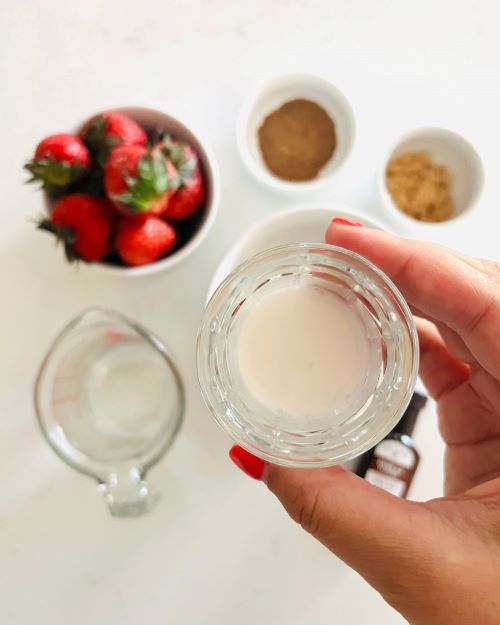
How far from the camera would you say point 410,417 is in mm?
686

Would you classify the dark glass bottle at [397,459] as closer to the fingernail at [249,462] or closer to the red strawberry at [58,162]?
the fingernail at [249,462]

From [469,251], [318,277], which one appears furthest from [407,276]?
[469,251]

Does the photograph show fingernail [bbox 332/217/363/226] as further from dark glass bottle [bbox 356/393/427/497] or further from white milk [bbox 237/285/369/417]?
dark glass bottle [bbox 356/393/427/497]

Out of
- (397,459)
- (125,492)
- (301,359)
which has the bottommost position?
(125,492)

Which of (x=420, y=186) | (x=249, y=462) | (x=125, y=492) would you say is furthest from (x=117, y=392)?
(x=420, y=186)

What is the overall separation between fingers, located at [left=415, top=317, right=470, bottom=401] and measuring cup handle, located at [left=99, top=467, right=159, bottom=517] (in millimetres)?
358

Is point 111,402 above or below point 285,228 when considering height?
below

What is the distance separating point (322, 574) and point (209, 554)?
137 millimetres

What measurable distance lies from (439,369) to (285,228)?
0.83 ft

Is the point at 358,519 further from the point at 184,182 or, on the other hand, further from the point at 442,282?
the point at 184,182

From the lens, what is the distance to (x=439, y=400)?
705 mm

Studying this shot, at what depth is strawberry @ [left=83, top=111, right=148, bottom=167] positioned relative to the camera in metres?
0.63

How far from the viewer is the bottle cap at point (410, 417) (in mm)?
683

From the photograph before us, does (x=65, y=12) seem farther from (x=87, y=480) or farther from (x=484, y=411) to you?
(x=484, y=411)
